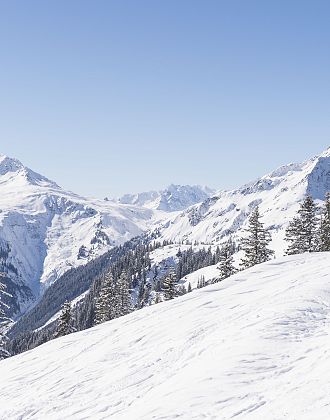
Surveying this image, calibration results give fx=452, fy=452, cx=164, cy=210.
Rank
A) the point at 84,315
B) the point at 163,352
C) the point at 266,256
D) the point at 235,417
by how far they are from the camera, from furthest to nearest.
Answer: the point at 84,315 → the point at 266,256 → the point at 163,352 → the point at 235,417

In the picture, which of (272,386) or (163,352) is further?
(163,352)

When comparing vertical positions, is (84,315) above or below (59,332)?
below

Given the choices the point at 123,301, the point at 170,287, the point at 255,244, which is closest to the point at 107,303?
the point at 123,301

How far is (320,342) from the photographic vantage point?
16312 millimetres

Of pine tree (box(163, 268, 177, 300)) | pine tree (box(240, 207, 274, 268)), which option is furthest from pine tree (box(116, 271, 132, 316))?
pine tree (box(240, 207, 274, 268))

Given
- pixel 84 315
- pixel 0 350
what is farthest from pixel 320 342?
pixel 84 315

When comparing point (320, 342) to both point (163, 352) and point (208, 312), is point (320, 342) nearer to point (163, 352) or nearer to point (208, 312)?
point (163, 352)

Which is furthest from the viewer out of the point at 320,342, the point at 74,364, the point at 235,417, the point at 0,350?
the point at 0,350

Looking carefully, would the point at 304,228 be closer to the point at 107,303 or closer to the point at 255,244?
the point at 255,244

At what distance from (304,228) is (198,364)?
127ft

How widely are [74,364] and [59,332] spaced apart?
3168cm

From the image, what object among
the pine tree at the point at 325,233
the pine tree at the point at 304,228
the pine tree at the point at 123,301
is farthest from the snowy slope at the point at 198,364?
the pine tree at the point at 123,301

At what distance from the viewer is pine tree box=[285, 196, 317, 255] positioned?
169ft

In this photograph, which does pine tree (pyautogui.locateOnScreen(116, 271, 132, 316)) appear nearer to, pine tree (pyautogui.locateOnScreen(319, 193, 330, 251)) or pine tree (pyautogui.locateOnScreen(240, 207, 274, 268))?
pine tree (pyautogui.locateOnScreen(240, 207, 274, 268))
